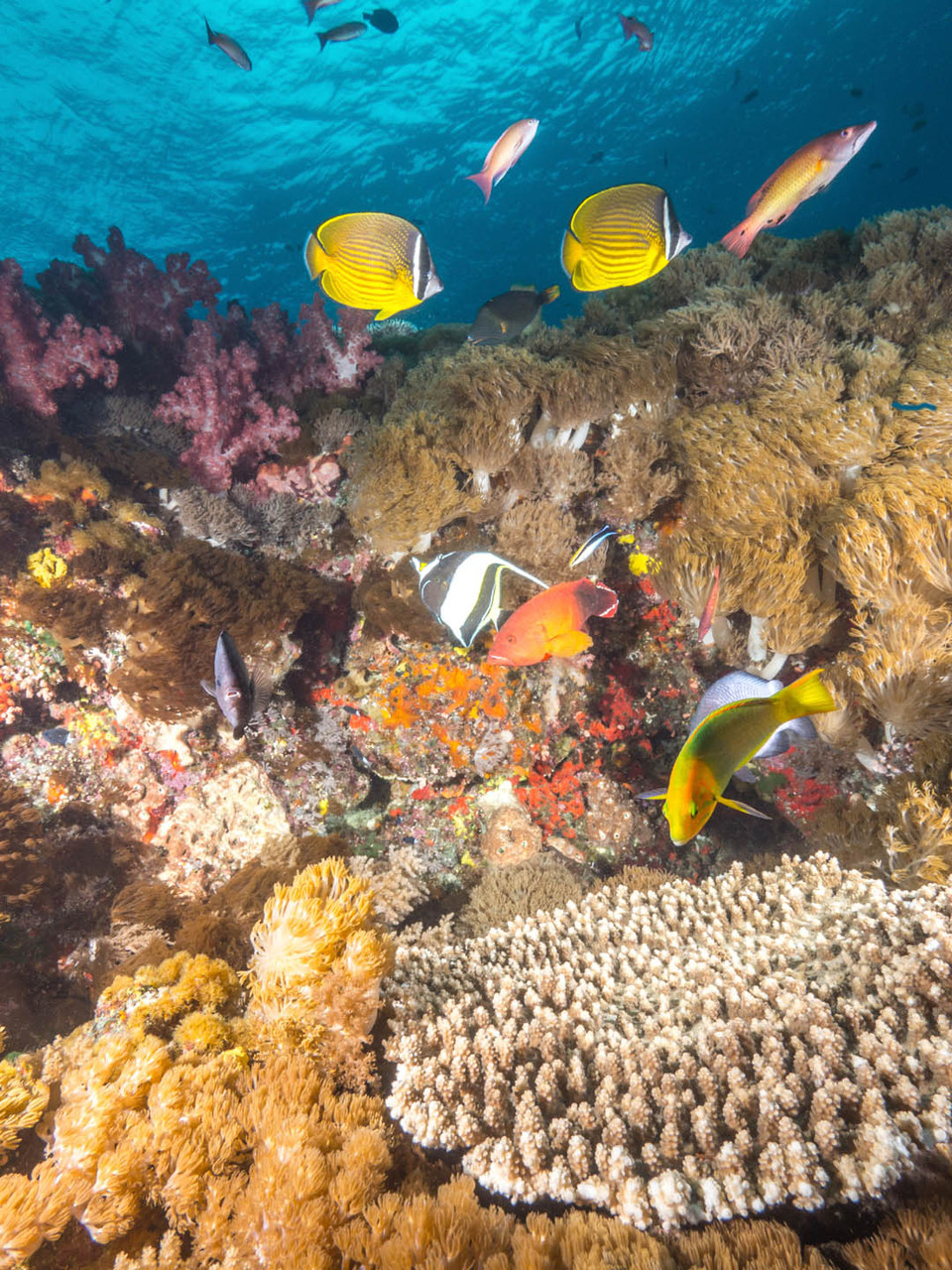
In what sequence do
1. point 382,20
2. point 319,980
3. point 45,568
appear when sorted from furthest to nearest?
point 382,20
point 45,568
point 319,980

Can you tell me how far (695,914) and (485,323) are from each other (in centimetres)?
445

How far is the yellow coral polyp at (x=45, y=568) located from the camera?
3.64 meters

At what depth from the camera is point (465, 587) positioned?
242 centimetres

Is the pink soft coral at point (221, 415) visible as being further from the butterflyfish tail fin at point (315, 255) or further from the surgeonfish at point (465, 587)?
the surgeonfish at point (465, 587)

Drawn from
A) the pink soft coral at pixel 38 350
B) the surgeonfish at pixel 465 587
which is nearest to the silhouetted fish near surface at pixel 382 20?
the pink soft coral at pixel 38 350

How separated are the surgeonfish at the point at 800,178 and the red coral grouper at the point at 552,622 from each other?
2430mm

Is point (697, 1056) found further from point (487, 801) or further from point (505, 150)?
point (505, 150)

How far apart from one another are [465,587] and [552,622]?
0.42 metres

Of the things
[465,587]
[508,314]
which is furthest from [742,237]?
[465,587]

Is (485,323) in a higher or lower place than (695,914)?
higher

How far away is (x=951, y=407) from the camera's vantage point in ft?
10.3

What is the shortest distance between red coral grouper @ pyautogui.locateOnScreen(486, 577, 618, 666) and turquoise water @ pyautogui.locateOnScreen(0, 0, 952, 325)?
31.1 metres

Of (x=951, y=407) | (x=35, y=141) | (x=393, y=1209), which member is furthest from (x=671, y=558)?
(x=35, y=141)

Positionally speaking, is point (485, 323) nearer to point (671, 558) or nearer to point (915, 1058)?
point (671, 558)
